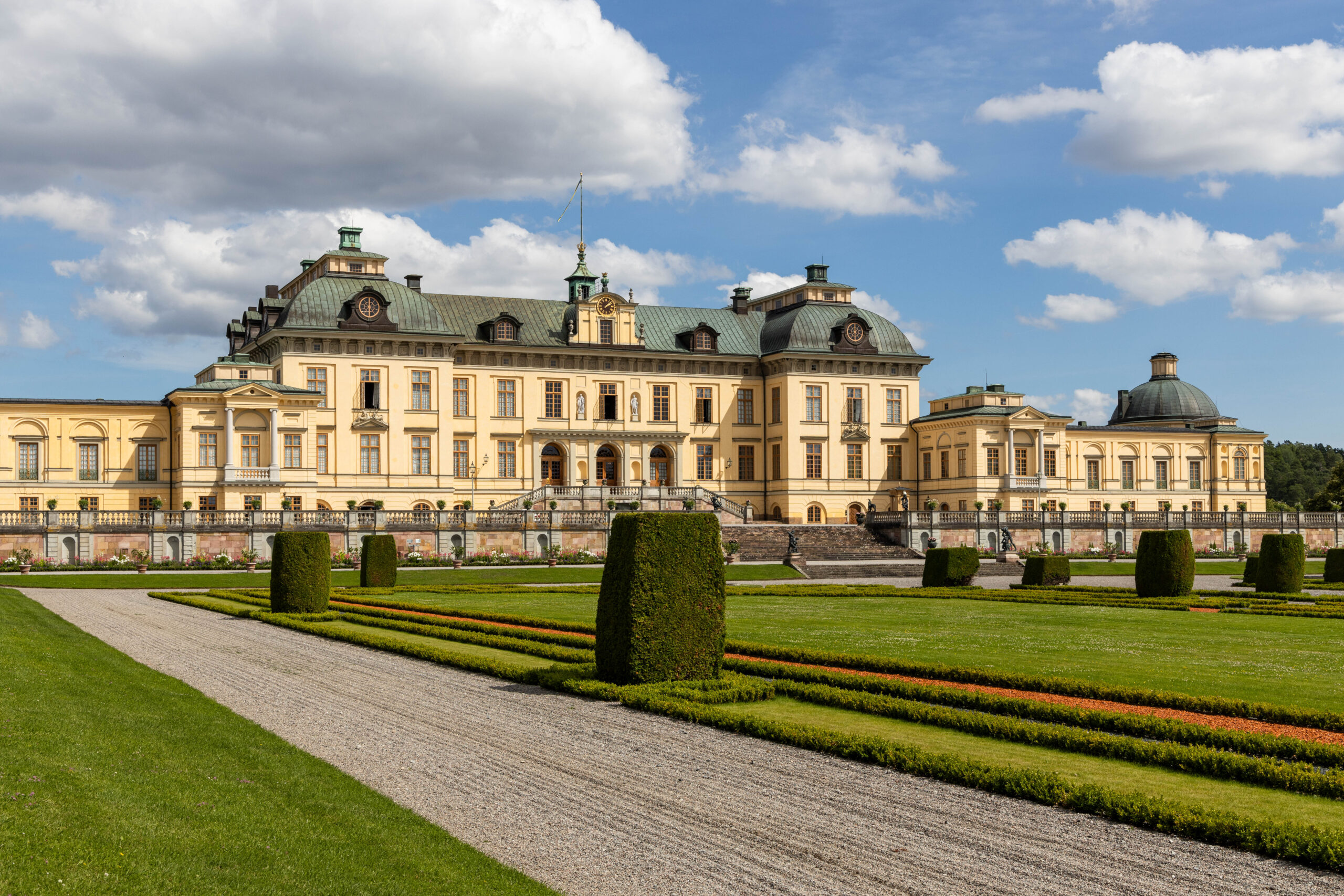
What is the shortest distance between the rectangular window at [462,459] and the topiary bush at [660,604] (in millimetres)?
47262

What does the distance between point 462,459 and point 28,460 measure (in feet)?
67.6

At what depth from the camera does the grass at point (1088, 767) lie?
9086mm

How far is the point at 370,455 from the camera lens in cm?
5922

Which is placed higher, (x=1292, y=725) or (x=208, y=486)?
(x=208, y=486)

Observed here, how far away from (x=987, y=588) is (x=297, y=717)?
29.1 meters

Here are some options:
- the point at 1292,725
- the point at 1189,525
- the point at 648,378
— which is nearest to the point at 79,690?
the point at 1292,725

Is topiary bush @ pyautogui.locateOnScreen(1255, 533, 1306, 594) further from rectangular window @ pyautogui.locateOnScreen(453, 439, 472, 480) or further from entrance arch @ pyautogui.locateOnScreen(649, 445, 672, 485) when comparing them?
rectangular window @ pyautogui.locateOnScreen(453, 439, 472, 480)

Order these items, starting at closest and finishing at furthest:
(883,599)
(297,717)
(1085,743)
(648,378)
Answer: (1085,743)
(297,717)
(883,599)
(648,378)

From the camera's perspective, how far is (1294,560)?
109ft

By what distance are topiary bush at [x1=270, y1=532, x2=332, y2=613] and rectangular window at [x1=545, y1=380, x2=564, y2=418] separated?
37.1 m

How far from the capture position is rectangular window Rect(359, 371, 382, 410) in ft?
194

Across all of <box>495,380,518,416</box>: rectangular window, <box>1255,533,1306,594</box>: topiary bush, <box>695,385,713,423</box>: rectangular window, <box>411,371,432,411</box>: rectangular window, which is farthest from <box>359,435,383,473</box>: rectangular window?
<box>1255,533,1306,594</box>: topiary bush

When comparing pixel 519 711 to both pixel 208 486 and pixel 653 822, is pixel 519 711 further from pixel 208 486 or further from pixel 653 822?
A: pixel 208 486

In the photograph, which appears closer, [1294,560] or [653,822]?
[653,822]
